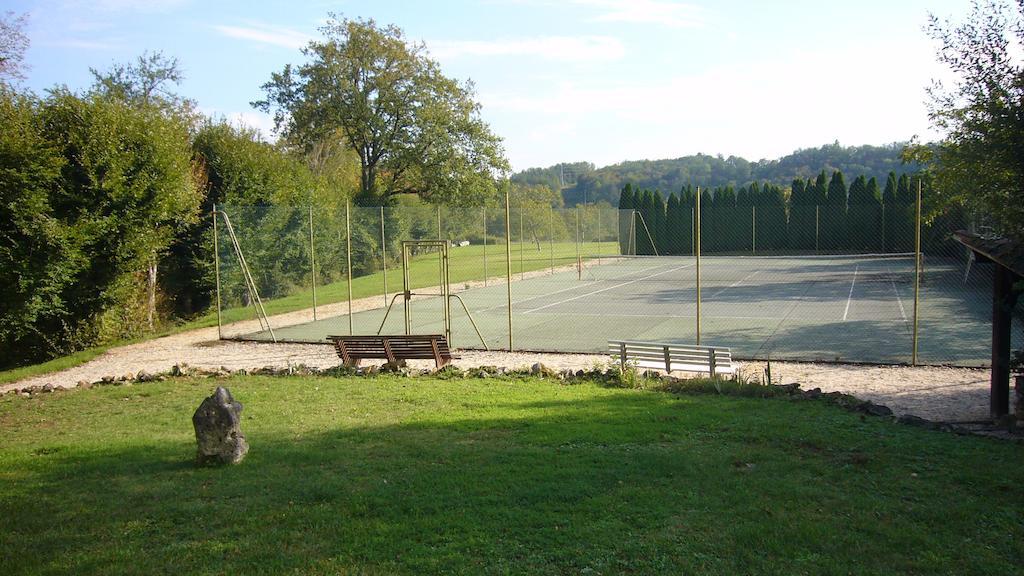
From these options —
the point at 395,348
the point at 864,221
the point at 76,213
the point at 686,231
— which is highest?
the point at 76,213

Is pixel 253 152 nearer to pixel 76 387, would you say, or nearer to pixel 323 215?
pixel 323 215

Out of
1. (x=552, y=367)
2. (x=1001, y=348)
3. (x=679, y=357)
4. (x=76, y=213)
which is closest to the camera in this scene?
(x=1001, y=348)

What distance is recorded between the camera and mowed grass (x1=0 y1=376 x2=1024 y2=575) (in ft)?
13.2

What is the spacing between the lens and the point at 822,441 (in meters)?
6.32

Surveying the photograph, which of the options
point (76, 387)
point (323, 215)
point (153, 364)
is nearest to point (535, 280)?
point (323, 215)

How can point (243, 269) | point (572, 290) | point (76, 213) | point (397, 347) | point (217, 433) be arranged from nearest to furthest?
point (217, 433) < point (397, 347) < point (76, 213) < point (243, 269) < point (572, 290)

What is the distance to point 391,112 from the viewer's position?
3500cm

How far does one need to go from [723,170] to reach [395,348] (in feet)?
226

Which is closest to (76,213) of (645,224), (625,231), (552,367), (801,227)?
(552,367)

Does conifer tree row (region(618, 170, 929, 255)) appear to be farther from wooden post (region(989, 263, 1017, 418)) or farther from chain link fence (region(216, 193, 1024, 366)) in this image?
wooden post (region(989, 263, 1017, 418))

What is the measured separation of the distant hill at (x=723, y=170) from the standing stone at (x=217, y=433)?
44616 millimetres

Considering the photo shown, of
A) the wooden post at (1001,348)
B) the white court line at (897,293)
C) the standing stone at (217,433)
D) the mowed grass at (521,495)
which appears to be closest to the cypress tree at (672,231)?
the white court line at (897,293)

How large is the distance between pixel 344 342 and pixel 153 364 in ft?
12.9

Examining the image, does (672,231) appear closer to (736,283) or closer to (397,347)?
(736,283)
